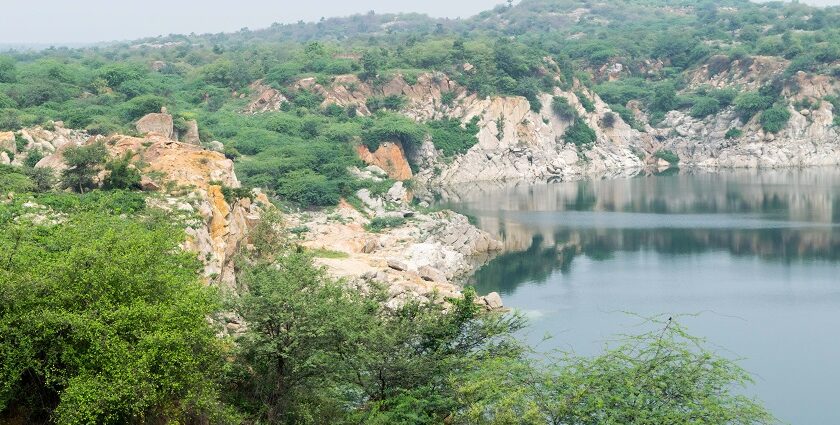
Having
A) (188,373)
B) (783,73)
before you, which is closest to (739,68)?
(783,73)

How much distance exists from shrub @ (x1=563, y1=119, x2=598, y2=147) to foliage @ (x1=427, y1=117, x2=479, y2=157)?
8.77 m

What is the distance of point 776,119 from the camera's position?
7369cm

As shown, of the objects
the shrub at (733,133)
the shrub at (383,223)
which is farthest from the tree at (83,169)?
the shrub at (733,133)

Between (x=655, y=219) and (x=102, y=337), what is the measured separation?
3847 cm

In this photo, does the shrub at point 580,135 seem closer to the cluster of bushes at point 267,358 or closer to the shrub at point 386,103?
the shrub at point 386,103

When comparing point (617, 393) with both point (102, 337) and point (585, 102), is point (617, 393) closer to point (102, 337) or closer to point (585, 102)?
point (102, 337)

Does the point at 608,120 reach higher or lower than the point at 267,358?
lower

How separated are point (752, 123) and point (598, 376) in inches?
2577

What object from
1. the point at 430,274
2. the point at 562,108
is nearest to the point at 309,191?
the point at 430,274

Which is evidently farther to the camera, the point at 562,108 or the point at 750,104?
the point at 750,104

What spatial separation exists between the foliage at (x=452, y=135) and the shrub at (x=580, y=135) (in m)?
8.77

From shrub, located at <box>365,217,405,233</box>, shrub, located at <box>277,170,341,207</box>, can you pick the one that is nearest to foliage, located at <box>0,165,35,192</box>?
shrub, located at <box>365,217,405,233</box>

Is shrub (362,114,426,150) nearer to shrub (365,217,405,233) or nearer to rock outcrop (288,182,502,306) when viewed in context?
rock outcrop (288,182,502,306)

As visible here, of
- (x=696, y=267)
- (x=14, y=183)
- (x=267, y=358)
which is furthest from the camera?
(x=696, y=267)
